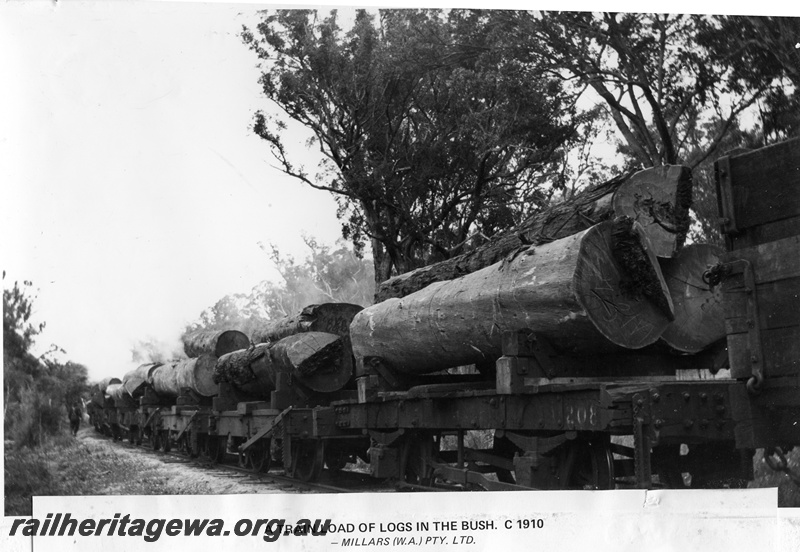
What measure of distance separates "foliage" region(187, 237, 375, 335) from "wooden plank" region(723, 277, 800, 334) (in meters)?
11.5

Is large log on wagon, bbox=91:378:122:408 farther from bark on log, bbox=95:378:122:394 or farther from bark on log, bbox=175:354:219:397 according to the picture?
bark on log, bbox=175:354:219:397

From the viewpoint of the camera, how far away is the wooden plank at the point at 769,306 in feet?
18.0

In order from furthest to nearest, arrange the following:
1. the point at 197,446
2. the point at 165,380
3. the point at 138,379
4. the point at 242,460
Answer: the point at 138,379 < the point at 165,380 < the point at 197,446 < the point at 242,460

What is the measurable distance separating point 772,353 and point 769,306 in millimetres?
322

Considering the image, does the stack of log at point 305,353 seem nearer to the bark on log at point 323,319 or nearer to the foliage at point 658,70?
the bark on log at point 323,319

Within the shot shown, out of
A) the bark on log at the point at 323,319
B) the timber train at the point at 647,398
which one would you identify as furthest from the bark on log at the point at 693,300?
the bark on log at the point at 323,319

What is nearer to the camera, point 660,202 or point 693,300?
point 660,202

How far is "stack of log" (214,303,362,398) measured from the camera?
11234 mm

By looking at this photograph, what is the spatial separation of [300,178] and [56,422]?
6169mm

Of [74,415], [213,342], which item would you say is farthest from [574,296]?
[74,415]

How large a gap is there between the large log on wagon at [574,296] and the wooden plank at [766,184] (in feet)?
2.89

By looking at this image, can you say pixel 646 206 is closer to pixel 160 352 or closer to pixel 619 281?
pixel 619 281

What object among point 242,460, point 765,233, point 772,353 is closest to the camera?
point 772,353

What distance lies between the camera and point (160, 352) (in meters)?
17.2
